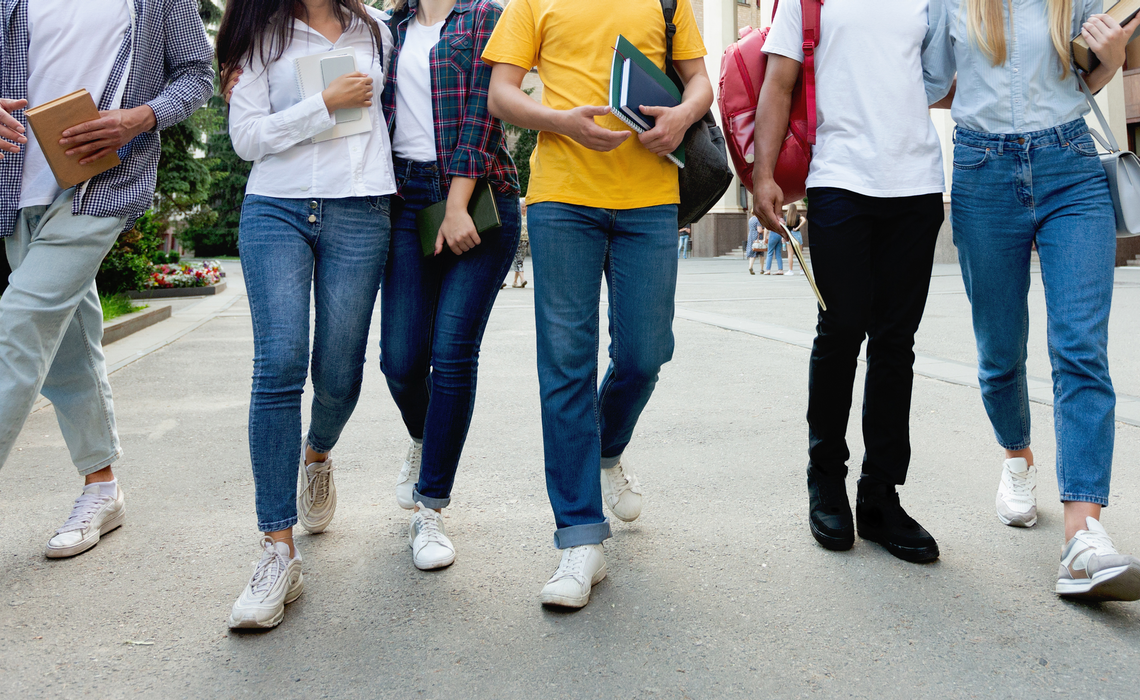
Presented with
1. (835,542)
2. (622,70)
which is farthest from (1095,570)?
(622,70)

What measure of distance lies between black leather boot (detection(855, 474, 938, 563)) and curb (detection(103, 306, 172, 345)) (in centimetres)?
751

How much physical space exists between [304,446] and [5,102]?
1.35m

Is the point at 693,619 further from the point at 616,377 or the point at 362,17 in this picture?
the point at 362,17

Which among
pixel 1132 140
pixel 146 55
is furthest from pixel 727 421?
pixel 1132 140

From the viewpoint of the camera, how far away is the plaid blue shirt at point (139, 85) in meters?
2.91

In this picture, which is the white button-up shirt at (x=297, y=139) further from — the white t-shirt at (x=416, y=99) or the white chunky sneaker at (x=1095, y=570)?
the white chunky sneaker at (x=1095, y=570)

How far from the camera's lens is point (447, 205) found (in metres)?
2.85

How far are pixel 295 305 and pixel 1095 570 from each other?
7.21 ft

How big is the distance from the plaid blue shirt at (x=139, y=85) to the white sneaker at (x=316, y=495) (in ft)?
3.26

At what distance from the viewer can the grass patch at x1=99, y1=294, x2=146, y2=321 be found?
10.3m

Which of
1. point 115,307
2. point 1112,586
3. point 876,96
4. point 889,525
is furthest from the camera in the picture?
point 115,307

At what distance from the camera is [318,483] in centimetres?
321

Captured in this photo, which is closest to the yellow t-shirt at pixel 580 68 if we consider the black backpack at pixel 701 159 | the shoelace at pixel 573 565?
the black backpack at pixel 701 159

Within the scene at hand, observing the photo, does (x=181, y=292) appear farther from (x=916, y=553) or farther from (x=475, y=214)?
(x=916, y=553)
